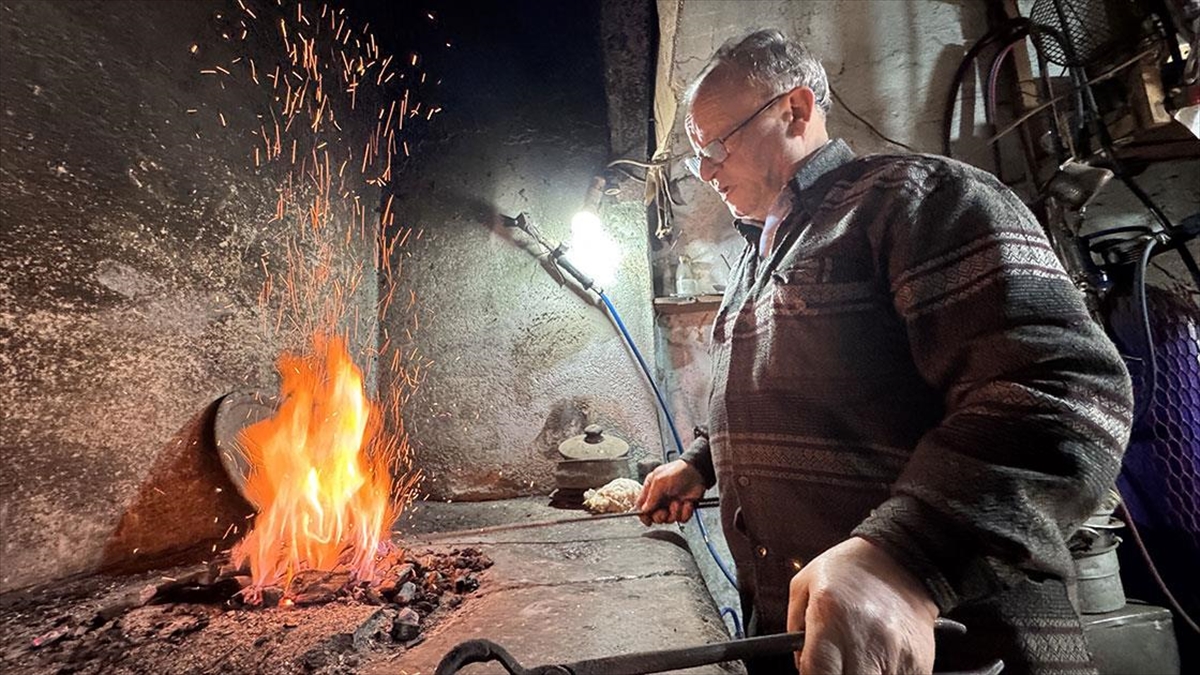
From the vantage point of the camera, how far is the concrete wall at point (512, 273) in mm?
3488

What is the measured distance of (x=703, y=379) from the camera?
12.4 ft

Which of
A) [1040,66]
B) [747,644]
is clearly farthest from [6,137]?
[1040,66]

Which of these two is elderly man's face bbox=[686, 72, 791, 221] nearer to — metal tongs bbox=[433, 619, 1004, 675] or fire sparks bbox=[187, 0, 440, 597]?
metal tongs bbox=[433, 619, 1004, 675]

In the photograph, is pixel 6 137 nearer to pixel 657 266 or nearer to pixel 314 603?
pixel 314 603

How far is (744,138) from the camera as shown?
1.75 metres

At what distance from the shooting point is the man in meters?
0.86

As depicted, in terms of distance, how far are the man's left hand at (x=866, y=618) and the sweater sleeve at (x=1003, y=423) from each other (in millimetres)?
37

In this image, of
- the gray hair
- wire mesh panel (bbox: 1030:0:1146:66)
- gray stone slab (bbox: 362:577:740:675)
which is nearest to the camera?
gray stone slab (bbox: 362:577:740:675)

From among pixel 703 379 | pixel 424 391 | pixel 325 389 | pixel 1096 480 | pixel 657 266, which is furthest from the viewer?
pixel 657 266

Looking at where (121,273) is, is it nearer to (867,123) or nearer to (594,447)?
(594,447)

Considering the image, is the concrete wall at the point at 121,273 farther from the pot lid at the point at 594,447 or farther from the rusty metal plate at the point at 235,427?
Answer: the pot lid at the point at 594,447

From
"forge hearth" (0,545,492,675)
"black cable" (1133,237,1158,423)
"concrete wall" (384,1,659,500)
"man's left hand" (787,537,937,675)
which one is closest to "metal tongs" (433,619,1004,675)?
"man's left hand" (787,537,937,675)

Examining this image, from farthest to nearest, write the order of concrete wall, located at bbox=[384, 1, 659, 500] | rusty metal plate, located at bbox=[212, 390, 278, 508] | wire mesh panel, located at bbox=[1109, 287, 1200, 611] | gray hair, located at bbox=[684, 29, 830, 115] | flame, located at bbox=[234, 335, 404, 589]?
concrete wall, located at bbox=[384, 1, 659, 500], wire mesh panel, located at bbox=[1109, 287, 1200, 611], rusty metal plate, located at bbox=[212, 390, 278, 508], flame, located at bbox=[234, 335, 404, 589], gray hair, located at bbox=[684, 29, 830, 115]

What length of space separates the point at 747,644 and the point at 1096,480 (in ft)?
2.33
